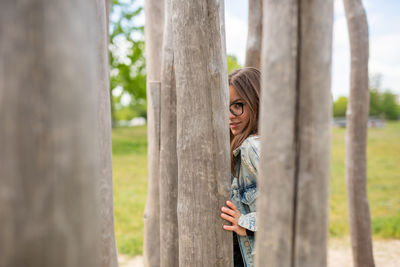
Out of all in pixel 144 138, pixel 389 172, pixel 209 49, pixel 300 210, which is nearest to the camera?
pixel 300 210

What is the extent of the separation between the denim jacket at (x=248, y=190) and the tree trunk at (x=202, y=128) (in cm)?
16

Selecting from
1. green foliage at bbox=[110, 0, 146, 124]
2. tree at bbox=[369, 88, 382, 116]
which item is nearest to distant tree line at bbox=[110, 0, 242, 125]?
green foliage at bbox=[110, 0, 146, 124]

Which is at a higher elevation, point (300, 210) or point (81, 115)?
point (81, 115)

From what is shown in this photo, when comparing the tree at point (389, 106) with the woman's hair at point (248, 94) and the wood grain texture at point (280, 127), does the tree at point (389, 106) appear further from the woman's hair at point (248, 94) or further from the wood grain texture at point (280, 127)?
the wood grain texture at point (280, 127)

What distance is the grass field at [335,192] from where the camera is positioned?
4719mm

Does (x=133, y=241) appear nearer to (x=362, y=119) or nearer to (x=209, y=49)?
(x=362, y=119)

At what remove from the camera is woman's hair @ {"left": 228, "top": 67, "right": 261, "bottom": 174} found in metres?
1.82

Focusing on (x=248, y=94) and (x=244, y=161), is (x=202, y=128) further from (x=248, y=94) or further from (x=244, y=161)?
(x=248, y=94)

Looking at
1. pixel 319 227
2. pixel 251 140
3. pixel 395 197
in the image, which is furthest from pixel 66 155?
pixel 395 197

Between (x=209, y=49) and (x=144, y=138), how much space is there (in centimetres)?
1409

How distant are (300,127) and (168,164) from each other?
1.14m

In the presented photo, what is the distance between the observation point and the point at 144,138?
15.2 metres

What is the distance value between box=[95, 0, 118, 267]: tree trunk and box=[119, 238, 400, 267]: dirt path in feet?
8.82

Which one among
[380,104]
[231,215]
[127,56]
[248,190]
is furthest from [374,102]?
[231,215]
